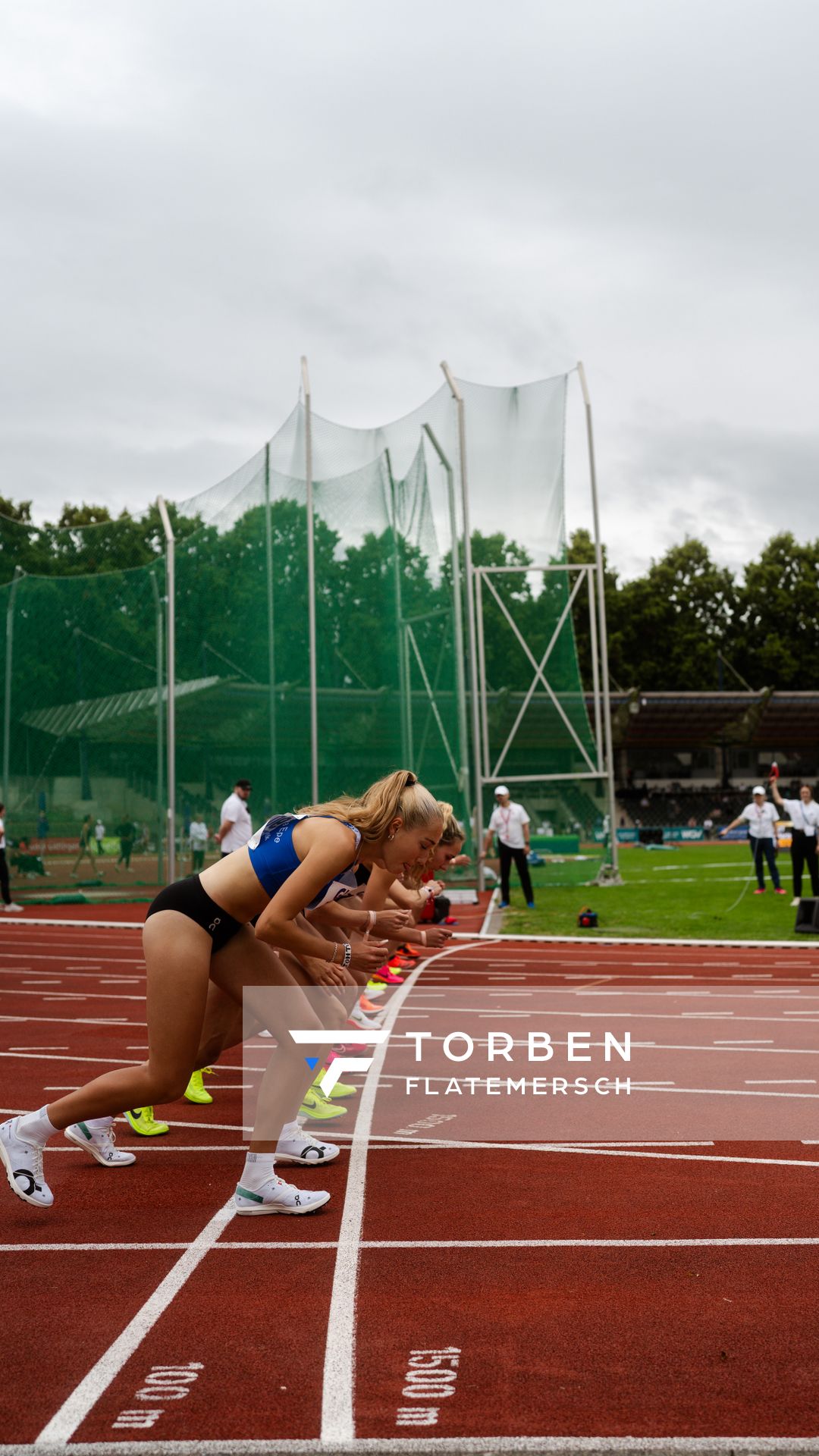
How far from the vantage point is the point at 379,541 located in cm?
2297

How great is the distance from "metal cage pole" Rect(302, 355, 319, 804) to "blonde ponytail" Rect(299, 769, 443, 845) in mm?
16143

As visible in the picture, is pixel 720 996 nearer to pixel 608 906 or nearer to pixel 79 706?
pixel 608 906

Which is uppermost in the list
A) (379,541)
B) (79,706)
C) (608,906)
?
(379,541)

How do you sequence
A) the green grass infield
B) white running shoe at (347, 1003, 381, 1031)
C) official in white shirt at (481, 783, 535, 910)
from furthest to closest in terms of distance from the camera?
official in white shirt at (481, 783, 535, 910) < the green grass infield < white running shoe at (347, 1003, 381, 1031)

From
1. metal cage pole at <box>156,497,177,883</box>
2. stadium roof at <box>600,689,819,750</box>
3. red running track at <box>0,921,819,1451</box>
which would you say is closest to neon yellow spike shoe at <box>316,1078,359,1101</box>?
red running track at <box>0,921,819,1451</box>

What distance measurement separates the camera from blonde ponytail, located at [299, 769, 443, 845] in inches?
178

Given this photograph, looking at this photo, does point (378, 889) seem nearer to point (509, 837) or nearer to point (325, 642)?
point (509, 837)

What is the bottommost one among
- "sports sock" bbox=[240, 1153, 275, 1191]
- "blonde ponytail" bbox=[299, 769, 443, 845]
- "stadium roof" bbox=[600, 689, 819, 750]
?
"sports sock" bbox=[240, 1153, 275, 1191]

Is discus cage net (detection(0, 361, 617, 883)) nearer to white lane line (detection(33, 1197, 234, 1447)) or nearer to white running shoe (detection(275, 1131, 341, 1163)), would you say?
white running shoe (detection(275, 1131, 341, 1163))

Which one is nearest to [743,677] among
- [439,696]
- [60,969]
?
[439,696]

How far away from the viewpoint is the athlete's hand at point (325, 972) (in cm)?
448

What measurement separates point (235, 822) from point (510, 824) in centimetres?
385

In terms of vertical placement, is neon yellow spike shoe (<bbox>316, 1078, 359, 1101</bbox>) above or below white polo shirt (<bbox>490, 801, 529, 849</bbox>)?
below

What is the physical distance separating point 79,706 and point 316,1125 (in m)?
17.5
